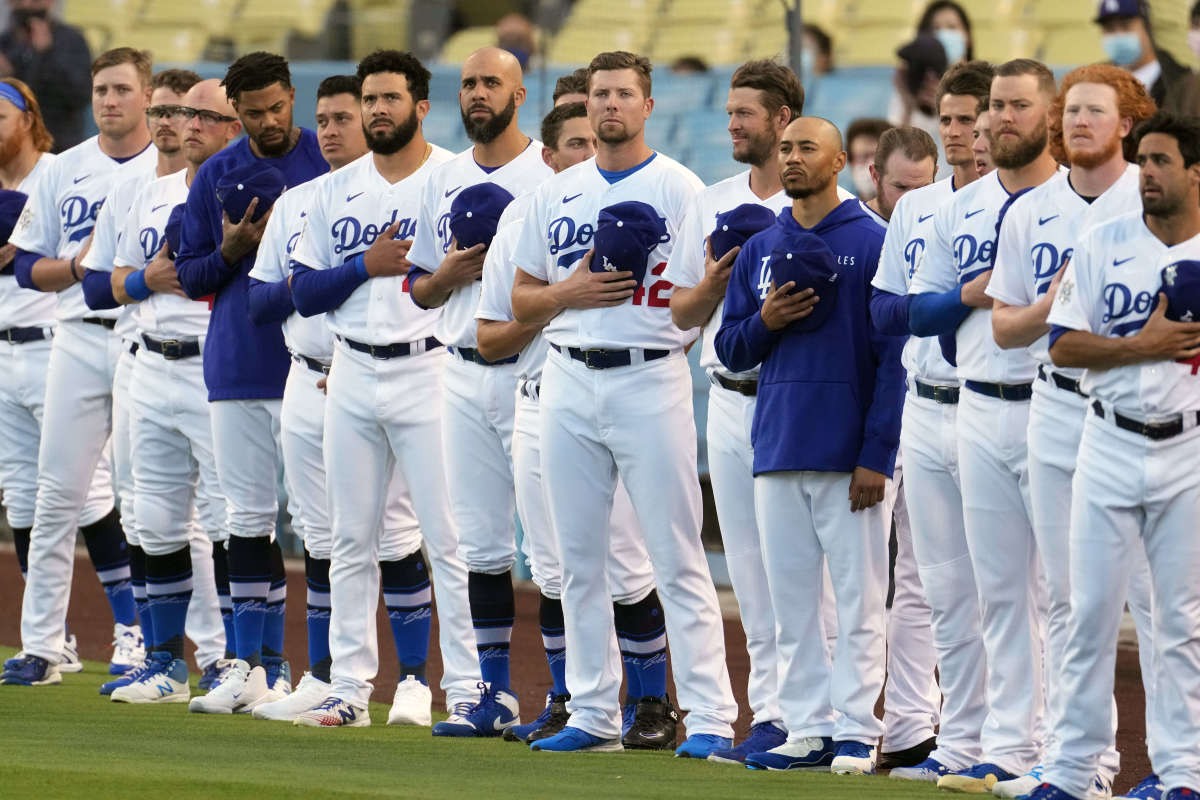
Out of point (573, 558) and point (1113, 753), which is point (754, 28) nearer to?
point (573, 558)

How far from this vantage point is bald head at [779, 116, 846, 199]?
20.3 ft

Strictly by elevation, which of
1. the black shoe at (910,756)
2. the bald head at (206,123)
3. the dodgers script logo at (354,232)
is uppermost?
the bald head at (206,123)

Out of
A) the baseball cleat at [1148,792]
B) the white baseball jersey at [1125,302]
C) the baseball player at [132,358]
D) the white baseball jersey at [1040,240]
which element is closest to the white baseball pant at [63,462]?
the baseball player at [132,358]

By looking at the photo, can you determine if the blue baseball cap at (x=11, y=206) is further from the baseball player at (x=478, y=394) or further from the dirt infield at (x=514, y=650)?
the baseball player at (x=478, y=394)

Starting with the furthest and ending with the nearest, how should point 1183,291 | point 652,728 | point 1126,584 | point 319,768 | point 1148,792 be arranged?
point 652,728, point 319,768, point 1148,792, point 1126,584, point 1183,291

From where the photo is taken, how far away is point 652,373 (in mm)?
6465

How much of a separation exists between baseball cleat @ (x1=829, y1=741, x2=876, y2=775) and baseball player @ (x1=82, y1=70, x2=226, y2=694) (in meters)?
3.25

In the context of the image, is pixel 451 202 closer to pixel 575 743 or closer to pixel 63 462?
pixel 575 743

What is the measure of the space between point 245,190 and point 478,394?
1429mm

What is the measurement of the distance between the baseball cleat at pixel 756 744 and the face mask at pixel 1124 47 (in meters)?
6.05

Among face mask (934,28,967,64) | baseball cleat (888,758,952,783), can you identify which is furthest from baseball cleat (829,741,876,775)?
face mask (934,28,967,64)

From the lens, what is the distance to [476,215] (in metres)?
7.06

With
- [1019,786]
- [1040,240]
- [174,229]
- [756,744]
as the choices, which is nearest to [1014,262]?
[1040,240]

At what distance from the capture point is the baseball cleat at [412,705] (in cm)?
748
